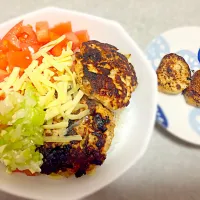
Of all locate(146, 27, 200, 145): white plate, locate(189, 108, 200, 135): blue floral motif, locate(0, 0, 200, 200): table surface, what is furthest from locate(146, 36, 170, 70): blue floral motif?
locate(189, 108, 200, 135): blue floral motif

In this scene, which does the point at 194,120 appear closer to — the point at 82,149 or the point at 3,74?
the point at 82,149

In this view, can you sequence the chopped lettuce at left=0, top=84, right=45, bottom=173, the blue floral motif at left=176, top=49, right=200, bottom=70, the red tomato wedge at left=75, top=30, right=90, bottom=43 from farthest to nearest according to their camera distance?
1. the blue floral motif at left=176, top=49, right=200, bottom=70
2. the red tomato wedge at left=75, top=30, right=90, bottom=43
3. the chopped lettuce at left=0, top=84, right=45, bottom=173

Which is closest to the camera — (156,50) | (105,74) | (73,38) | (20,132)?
(20,132)

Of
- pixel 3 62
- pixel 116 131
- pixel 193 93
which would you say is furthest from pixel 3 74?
pixel 193 93

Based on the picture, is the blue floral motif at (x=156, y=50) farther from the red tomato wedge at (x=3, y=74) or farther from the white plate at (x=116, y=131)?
the red tomato wedge at (x=3, y=74)

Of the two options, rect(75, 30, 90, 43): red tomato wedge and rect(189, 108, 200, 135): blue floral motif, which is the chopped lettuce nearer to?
rect(75, 30, 90, 43): red tomato wedge

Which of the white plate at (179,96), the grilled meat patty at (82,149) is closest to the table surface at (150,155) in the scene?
the white plate at (179,96)

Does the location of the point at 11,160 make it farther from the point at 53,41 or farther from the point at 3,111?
the point at 53,41
